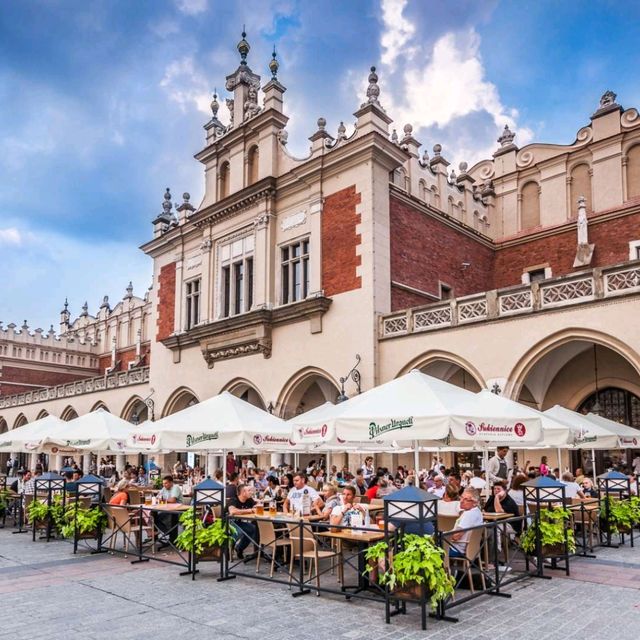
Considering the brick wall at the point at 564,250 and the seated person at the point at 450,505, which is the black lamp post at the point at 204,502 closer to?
the seated person at the point at 450,505

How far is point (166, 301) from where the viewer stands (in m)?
29.1

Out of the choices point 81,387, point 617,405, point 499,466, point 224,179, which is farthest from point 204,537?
point 81,387

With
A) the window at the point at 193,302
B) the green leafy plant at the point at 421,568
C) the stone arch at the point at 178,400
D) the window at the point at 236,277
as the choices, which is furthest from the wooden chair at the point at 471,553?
the window at the point at 193,302

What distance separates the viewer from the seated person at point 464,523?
800 centimetres

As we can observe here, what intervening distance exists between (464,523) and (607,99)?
66.2ft

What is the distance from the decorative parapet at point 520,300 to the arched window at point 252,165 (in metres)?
8.97

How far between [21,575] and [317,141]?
16.6m

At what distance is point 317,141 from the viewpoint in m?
22.2

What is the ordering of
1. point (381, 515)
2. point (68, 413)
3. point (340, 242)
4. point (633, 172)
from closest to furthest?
point (381, 515), point (340, 242), point (633, 172), point (68, 413)

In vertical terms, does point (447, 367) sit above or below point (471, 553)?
above

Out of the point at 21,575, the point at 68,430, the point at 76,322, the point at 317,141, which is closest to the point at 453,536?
the point at 21,575

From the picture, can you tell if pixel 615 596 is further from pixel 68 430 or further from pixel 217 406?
pixel 68 430

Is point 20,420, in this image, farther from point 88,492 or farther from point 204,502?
point 204,502

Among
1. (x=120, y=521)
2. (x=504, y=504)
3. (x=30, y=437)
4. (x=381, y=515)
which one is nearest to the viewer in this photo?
(x=504, y=504)
